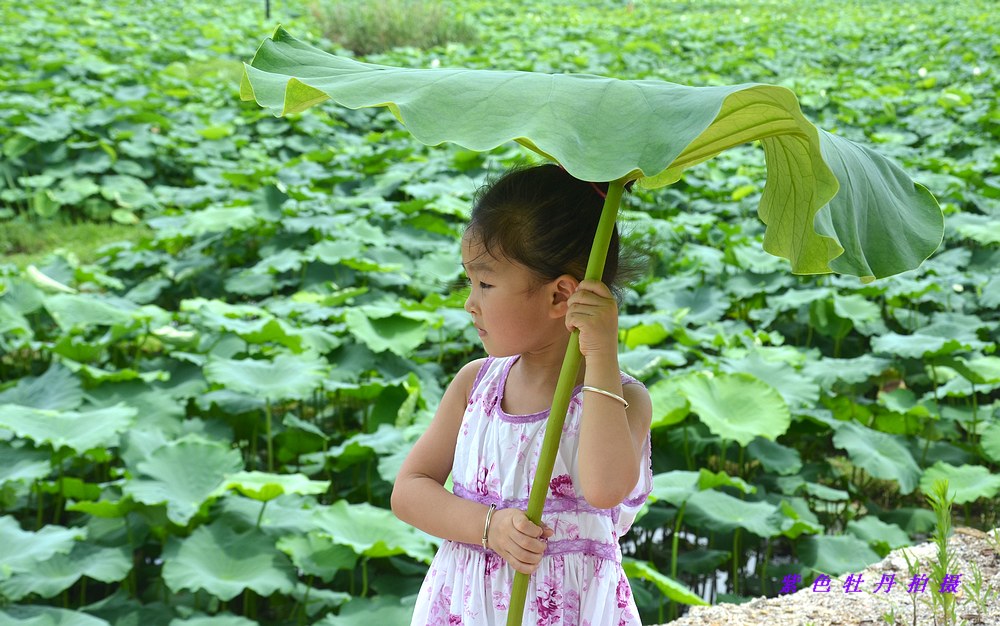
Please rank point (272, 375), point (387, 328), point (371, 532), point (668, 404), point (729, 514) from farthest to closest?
point (387, 328) < point (272, 375) < point (668, 404) < point (729, 514) < point (371, 532)

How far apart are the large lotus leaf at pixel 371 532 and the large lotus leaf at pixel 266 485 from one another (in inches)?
3.1

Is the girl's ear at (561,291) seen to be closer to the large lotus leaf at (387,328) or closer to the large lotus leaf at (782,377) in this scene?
the large lotus leaf at (782,377)

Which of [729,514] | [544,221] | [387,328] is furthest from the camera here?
[387,328]

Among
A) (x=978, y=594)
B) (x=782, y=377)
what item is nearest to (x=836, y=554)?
(x=782, y=377)

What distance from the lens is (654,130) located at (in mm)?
906

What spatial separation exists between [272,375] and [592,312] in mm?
2005

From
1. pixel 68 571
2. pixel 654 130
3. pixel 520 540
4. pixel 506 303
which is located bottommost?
pixel 68 571

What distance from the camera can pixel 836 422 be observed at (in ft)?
9.66

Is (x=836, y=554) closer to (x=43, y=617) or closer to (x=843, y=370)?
(x=843, y=370)

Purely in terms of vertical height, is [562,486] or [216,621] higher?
[562,486]

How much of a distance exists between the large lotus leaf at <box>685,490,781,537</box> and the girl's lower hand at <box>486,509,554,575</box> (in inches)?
51.0

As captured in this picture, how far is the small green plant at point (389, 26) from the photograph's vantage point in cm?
1200

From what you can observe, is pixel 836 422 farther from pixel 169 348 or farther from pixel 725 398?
pixel 169 348

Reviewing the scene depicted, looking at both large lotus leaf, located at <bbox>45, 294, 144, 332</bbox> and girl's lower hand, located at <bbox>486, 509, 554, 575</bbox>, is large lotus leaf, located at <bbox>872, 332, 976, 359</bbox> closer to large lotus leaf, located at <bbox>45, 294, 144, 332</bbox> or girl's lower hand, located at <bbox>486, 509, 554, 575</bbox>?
girl's lower hand, located at <bbox>486, 509, 554, 575</bbox>
